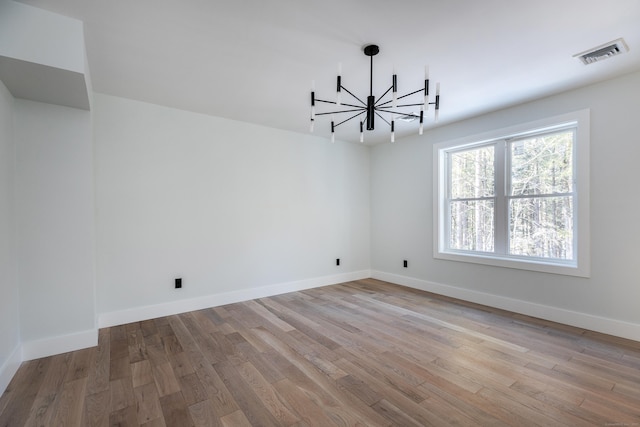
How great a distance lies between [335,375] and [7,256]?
257 cm

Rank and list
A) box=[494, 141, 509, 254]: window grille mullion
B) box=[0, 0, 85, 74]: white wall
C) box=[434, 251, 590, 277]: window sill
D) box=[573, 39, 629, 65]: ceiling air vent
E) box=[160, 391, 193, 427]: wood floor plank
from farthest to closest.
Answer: box=[494, 141, 509, 254]: window grille mullion < box=[434, 251, 590, 277]: window sill < box=[573, 39, 629, 65]: ceiling air vent < box=[0, 0, 85, 74]: white wall < box=[160, 391, 193, 427]: wood floor plank

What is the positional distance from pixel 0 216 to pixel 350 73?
2.89 meters

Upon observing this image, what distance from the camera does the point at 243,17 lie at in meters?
1.94

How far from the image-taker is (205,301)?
3.69m

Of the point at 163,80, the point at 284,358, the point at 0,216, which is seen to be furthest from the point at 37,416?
the point at 163,80

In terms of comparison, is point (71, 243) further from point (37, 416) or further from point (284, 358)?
point (284, 358)

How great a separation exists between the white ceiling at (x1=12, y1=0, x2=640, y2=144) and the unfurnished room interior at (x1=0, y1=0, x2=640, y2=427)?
2cm

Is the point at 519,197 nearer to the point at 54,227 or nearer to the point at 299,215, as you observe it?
the point at 299,215

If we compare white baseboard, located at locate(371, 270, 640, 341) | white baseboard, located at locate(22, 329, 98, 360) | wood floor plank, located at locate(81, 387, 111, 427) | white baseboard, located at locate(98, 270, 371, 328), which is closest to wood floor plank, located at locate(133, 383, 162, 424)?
wood floor plank, located at locate(81, 387, 111, 427)

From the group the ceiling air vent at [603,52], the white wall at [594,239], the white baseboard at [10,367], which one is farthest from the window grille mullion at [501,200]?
the white baseboard at [10,367]

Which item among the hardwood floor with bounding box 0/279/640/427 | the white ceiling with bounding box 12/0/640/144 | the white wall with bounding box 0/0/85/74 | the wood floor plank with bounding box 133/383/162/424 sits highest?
the white ceiling with bounding box 12/0/640/144

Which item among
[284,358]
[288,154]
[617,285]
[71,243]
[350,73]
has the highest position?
[350,73]

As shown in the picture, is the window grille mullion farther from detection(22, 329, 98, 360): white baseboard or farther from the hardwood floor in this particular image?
detection(22, 329, 98, 360): white baseboard

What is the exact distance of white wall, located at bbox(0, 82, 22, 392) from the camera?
6.71 feet
